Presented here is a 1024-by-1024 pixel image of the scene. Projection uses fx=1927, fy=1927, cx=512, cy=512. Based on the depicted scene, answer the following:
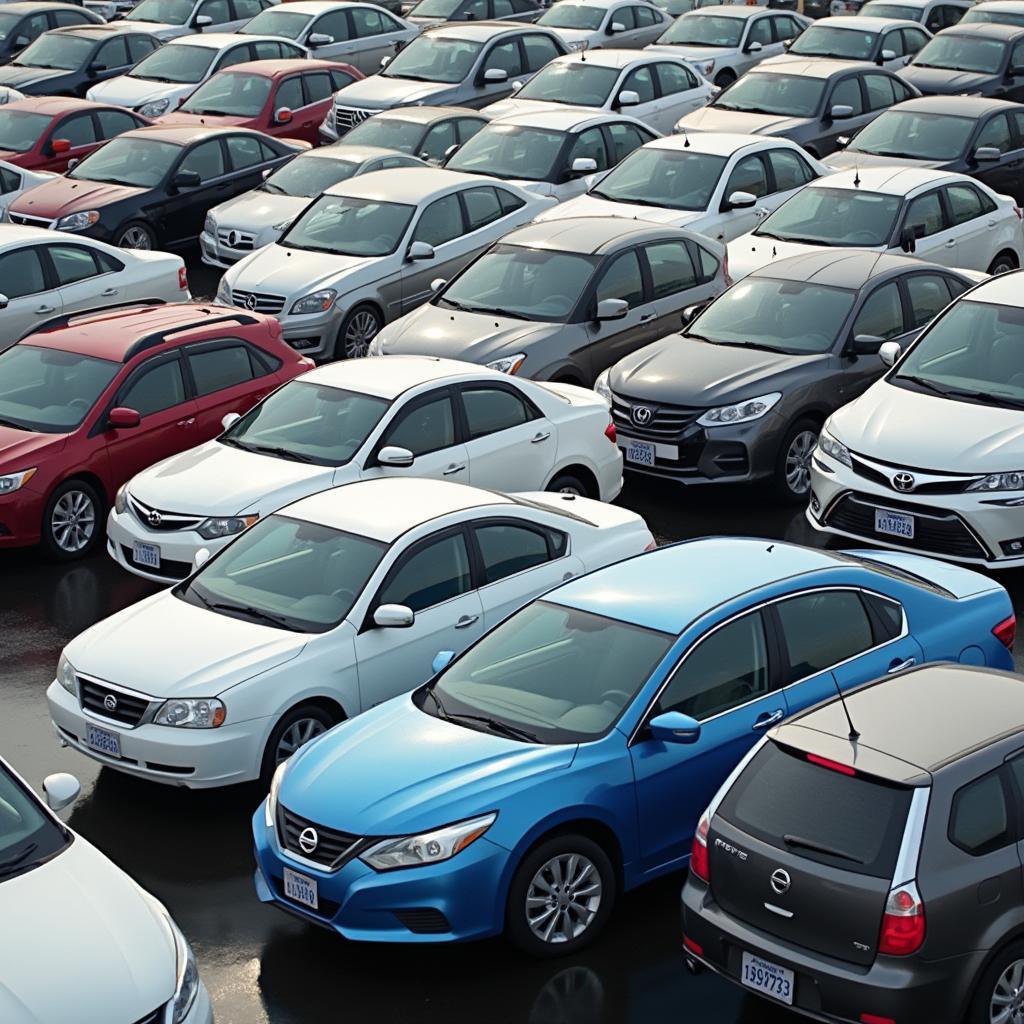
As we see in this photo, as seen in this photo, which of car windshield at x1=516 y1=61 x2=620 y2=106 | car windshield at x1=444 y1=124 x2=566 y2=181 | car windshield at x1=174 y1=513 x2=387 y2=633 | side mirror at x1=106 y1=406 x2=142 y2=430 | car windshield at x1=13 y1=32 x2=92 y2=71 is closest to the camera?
car windshield at x1=174 y1=513 x2=387 y2=633

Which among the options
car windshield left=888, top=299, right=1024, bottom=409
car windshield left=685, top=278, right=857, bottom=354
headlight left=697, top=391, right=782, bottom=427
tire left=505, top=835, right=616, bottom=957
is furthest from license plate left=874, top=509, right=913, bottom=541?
tire left=505, top=835, right=616, bottom=957

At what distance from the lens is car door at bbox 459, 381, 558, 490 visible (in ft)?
43.6

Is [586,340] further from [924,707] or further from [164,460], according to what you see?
[924,707]

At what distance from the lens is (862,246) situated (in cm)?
1780

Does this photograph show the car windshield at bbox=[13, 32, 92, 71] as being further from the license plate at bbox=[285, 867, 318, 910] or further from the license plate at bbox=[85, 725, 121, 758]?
the license plate at bbox=[285, 867, 318, 910]

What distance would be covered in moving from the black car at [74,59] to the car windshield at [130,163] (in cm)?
613

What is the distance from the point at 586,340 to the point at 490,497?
499 cm

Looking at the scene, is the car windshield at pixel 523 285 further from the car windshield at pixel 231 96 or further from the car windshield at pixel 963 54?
the car windshield at pixel 963 54

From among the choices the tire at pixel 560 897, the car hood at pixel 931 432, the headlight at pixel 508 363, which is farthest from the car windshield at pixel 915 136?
the tire at pixel 560 897

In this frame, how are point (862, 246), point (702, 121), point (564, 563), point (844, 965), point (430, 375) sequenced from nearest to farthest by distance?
point (844, 965)
point (564, 563)
point (430, 375)
point (862, 246)
point (702, 121)

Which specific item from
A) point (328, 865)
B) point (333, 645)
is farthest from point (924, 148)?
point (328, 865)

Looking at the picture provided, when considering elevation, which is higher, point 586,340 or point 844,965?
point 844,965

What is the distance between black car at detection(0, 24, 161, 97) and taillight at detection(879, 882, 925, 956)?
22.9 metres

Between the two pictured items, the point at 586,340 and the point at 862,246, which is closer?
the point at 586,340
